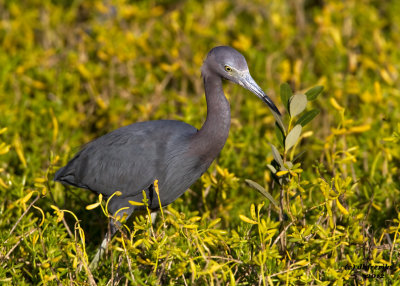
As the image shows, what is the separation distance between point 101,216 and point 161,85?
178 centimetres

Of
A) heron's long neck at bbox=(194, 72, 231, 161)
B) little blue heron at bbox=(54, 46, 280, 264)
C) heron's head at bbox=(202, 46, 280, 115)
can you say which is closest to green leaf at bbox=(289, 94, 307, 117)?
little blue heron at bbox=(54, 46, 280, 264)

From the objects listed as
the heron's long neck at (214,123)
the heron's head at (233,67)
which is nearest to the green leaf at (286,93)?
the heron's head at (233,67)

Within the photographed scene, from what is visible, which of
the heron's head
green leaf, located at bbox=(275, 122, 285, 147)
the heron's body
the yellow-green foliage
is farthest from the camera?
the heron's body

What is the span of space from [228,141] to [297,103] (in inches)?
53.5

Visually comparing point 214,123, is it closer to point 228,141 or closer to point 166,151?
point 166,151

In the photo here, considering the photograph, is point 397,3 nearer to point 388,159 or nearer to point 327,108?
point 327,108

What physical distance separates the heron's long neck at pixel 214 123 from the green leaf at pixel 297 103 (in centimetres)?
55

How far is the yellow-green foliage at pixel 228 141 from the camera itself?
107 inches

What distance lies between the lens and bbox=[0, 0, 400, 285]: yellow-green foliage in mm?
2715

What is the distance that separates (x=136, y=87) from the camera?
5289mm

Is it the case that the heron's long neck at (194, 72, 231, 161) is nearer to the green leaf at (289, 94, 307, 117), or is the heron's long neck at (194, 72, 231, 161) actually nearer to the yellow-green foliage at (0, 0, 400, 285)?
the yellow-green foliage at (0, 0, 400, 285)

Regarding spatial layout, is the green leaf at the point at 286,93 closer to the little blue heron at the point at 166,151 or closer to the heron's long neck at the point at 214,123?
the little blue heron at the point at 166,151

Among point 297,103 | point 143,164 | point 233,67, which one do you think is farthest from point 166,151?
point 297,103

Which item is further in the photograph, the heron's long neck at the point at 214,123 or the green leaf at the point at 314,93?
the heron's long neck at the point at 214,123
